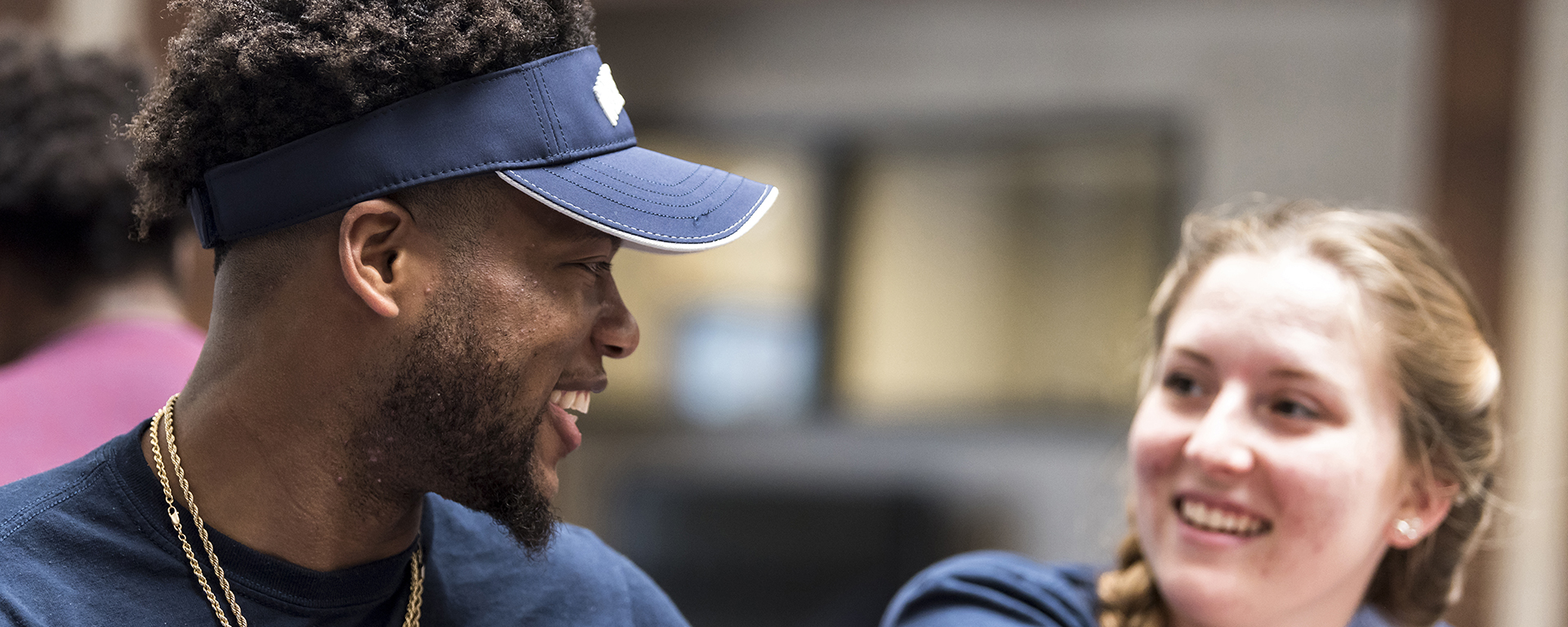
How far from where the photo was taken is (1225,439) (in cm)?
160

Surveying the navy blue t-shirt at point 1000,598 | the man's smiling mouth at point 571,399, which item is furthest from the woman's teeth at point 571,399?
the navy blue t-shirt at point 1000,598

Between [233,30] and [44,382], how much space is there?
2.89 ft

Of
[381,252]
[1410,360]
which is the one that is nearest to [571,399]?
[381,252]

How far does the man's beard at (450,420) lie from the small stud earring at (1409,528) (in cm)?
115

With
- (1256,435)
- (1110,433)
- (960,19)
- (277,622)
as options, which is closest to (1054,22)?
(960,19)

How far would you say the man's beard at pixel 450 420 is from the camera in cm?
120

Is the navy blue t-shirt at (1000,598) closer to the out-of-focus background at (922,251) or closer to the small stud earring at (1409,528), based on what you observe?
the small stud earring at (1409,528)

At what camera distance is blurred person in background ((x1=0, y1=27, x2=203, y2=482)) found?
→ 193 cm

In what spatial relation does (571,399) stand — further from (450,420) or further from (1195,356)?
(1195,356)

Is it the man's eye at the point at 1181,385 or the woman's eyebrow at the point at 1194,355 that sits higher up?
the woman's eyebrow at the point at 1194,355

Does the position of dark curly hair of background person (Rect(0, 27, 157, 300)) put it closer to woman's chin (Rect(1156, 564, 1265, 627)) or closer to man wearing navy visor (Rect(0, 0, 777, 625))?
man wearing navy visor (Rect(0, 0, 777, 625))

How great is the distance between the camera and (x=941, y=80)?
5488 mm

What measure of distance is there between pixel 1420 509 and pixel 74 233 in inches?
78.0

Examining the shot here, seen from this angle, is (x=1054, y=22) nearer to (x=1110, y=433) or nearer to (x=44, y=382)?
(x=1110, y=433)
